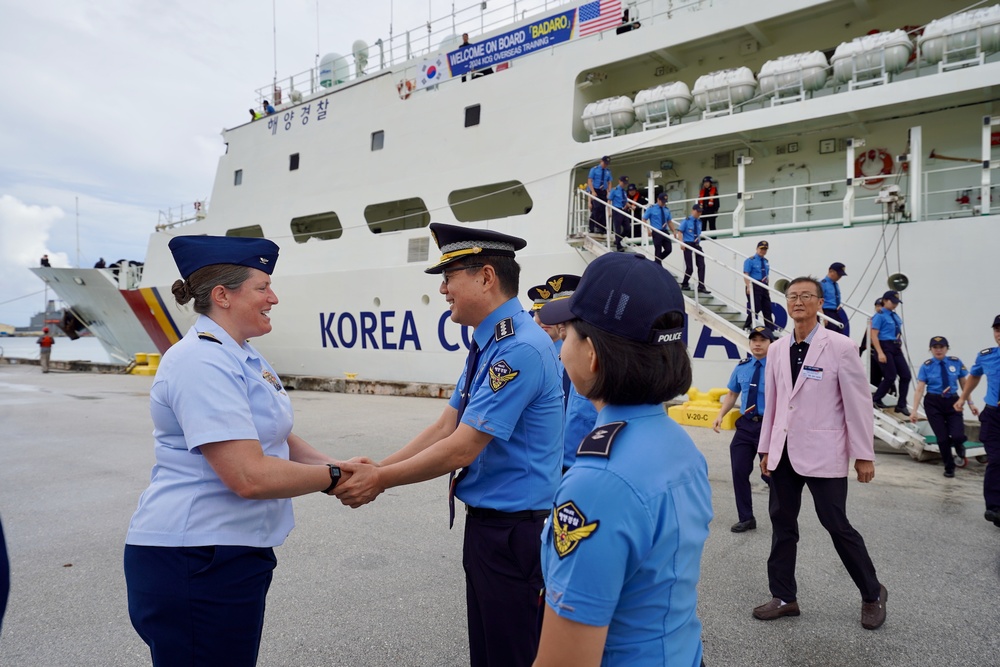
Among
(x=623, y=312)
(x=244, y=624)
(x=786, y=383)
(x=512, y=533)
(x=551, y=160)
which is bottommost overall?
(x=244, y=624)

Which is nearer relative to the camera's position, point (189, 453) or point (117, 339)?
point (189, 453)

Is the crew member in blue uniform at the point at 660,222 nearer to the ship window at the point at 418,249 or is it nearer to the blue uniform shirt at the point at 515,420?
the ship window at the point at 418,249

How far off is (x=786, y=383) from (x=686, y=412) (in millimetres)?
4867

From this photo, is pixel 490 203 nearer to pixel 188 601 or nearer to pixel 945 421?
→ pixel 945 421

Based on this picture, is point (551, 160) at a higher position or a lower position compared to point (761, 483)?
higher

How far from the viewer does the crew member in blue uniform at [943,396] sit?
576cm

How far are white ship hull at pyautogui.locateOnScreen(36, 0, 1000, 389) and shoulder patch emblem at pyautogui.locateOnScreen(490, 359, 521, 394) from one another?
6.99 metres

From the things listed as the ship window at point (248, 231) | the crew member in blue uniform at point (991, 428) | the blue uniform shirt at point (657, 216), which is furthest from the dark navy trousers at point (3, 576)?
the ship window at point (248, 231)

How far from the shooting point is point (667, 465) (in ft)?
3.38

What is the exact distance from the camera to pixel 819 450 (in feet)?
9.41

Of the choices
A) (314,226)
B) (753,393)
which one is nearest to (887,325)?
(753,393)

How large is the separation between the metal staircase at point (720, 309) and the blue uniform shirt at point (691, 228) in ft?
0.69

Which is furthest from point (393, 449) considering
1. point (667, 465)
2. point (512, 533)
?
point (667, 465)

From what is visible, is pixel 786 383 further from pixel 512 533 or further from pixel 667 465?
pixel 667 465
